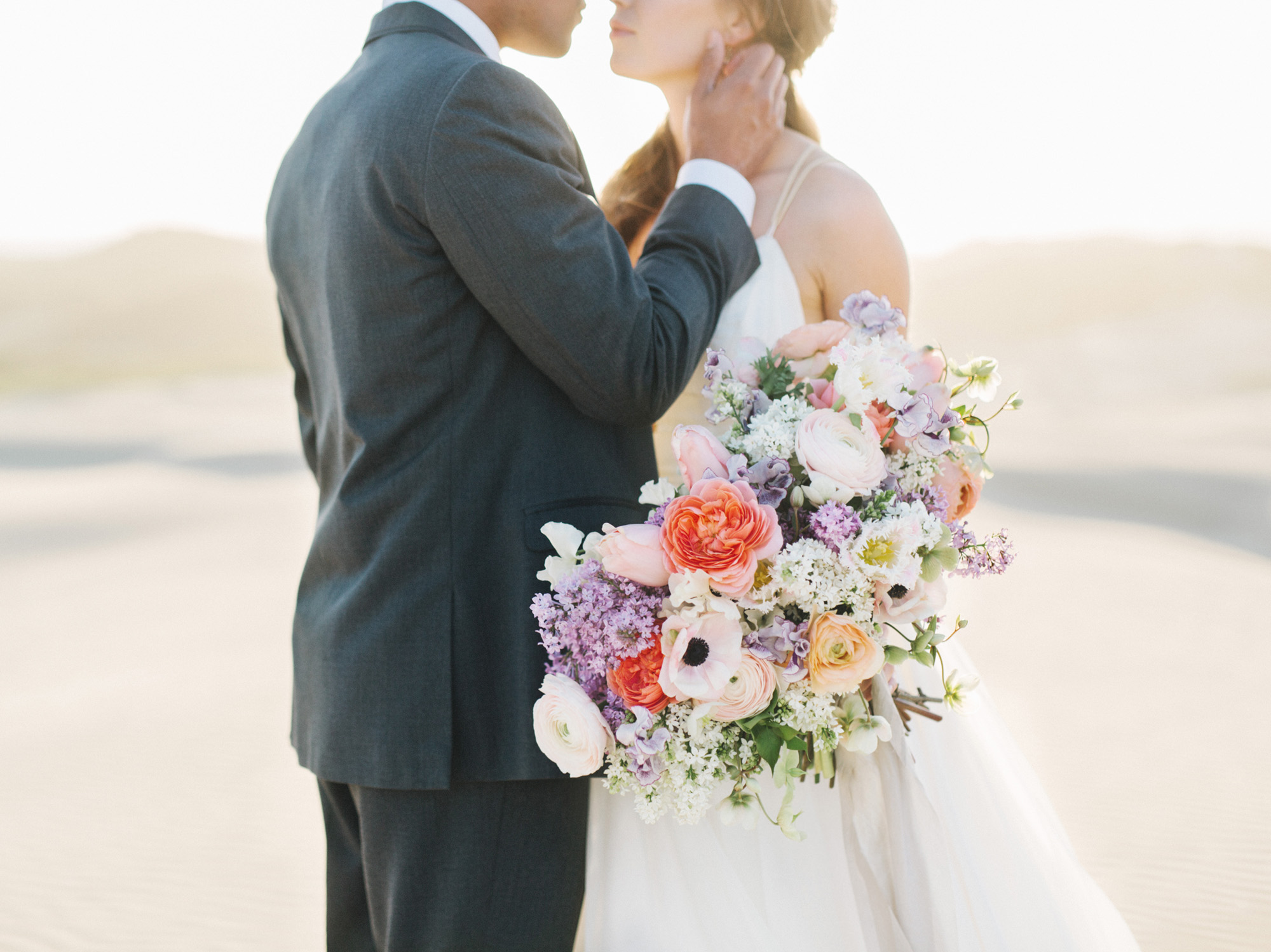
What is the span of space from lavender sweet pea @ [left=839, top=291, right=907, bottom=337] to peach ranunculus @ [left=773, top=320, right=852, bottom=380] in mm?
30

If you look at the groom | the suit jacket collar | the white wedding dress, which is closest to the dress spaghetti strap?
the groom

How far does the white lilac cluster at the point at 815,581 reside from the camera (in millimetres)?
1698

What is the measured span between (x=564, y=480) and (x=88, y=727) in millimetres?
7151

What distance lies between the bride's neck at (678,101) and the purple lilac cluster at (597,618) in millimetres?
1551

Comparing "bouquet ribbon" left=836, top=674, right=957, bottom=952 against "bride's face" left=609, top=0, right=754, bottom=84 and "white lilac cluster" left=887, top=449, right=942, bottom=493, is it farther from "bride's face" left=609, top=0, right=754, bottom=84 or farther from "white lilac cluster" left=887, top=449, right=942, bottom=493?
"bride's face" left=609, top=0, right=754, bottom=84

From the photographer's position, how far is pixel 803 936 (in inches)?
82.7

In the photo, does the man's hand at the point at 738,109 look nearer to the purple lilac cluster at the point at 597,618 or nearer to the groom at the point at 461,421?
the groom at the point at 461,421

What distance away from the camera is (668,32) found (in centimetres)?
277

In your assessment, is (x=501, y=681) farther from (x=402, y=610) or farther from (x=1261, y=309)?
(x=1261, y=309)

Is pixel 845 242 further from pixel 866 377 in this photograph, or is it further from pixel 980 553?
pixel 980 553

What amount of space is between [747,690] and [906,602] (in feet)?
1.06

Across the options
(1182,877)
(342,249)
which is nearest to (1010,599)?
(1182,877)

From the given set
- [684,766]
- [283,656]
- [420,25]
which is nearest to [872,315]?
[684,766]

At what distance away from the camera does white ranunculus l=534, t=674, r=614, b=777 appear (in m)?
1.71
